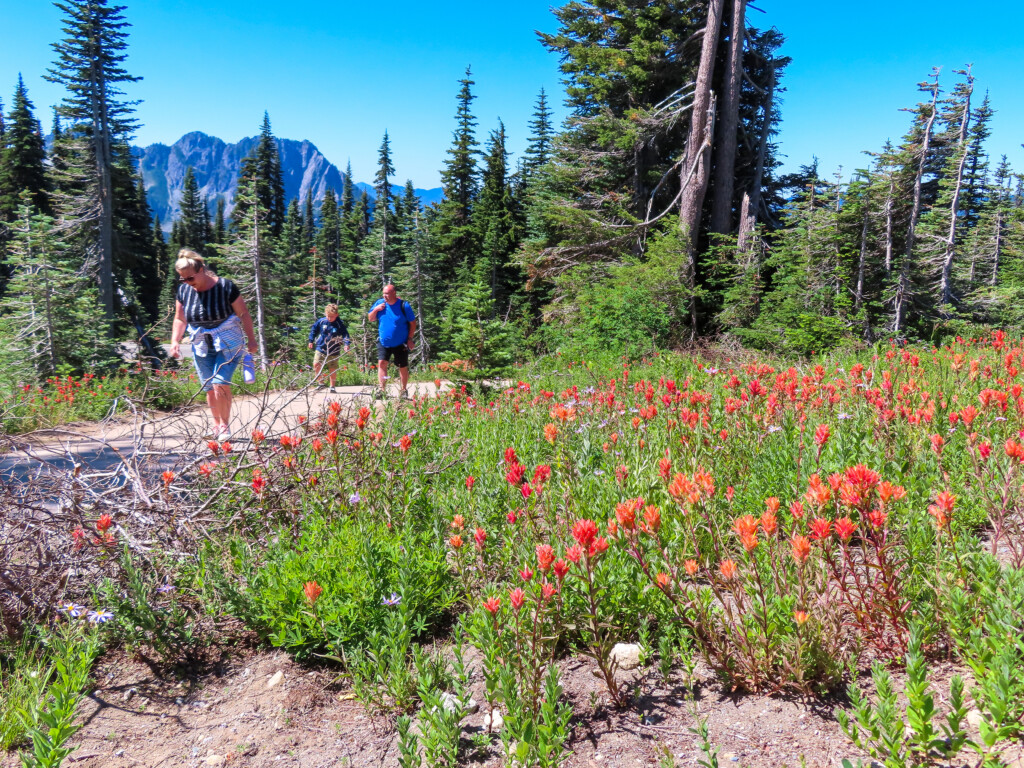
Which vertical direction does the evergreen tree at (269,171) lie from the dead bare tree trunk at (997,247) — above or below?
above

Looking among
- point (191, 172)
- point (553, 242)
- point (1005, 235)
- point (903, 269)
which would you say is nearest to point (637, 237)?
point (553, 242)

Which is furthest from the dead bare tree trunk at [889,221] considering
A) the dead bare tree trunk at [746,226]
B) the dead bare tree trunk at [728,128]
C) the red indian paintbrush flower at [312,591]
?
the red indian paintbrush flower at [312,591]

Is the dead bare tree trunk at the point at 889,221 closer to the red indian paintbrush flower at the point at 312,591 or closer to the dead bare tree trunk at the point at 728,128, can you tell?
the dead bare tree trunk at the point at 728,128

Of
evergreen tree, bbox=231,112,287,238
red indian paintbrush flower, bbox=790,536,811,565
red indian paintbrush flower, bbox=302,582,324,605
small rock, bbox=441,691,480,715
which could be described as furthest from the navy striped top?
evergreen tree, bbox=231,112,287,238

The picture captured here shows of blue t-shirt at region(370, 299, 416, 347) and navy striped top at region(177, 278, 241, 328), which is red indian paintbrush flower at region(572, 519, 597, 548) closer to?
navy striped top at region(177, 278, 241, 328)

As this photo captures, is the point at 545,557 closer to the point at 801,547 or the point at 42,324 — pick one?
the point at 801,547

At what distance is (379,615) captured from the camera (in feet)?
8.38

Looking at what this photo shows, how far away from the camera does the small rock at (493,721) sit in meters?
2.06

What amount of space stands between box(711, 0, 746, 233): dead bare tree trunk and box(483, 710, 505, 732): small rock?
51.8 ft

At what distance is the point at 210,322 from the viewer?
19.0 feet

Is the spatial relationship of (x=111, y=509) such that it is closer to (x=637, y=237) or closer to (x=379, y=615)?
(x=379, y=615)

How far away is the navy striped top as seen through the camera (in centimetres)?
575

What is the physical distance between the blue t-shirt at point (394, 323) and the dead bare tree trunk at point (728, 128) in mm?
10801

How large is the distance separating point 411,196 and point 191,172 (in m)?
40.2
